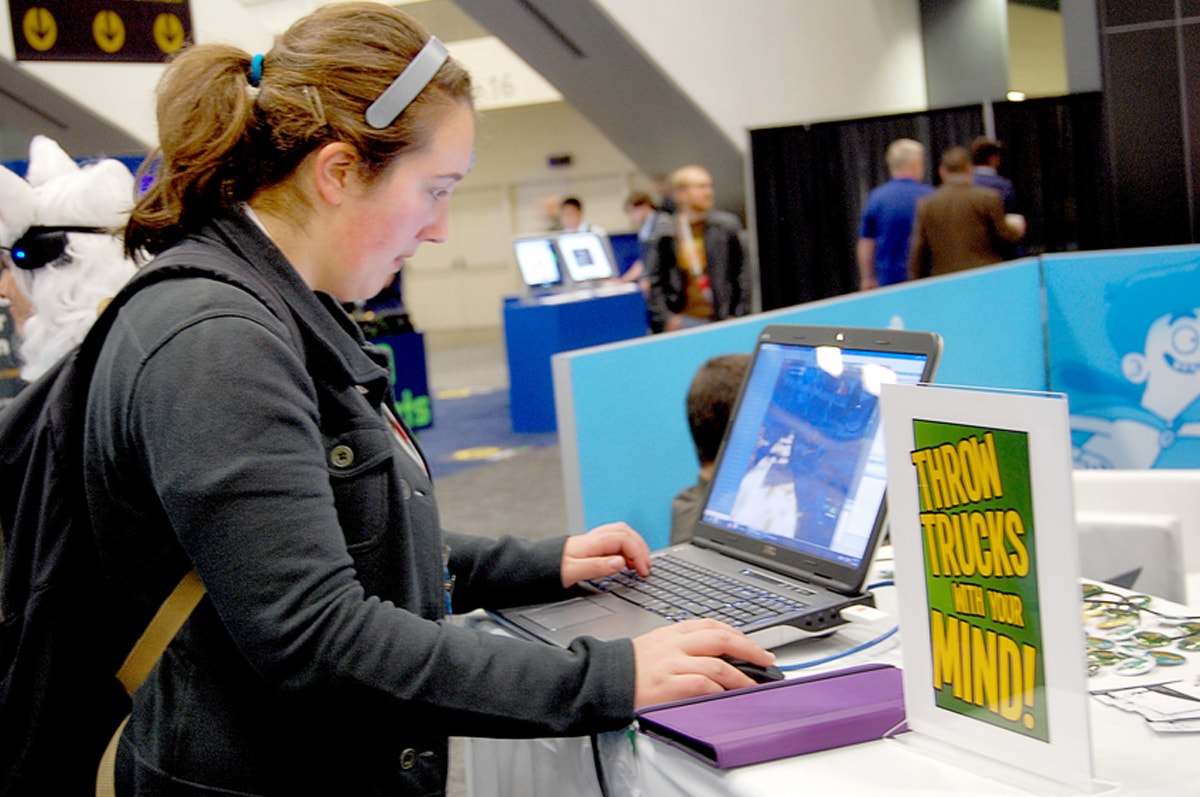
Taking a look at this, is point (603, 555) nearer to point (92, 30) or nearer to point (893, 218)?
point (92, 30)

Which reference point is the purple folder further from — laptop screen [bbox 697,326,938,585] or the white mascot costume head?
the white mascot costume head

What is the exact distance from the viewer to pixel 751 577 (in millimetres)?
1362

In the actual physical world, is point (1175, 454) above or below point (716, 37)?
below

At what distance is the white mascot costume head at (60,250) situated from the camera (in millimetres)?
2070

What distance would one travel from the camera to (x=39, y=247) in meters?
2.08

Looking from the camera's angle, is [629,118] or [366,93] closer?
[366,93]

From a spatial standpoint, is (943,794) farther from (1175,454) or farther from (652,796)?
(1175,454)

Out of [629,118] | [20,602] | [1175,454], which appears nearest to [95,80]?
[629,118]

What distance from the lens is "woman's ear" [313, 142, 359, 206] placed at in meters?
1.04

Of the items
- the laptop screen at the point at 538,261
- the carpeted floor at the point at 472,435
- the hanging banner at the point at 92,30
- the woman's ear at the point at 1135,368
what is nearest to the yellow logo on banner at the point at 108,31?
the hanging banner at the point at 92,30

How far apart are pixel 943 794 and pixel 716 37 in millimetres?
8226

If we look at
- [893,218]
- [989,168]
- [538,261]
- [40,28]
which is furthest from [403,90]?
[538,261]

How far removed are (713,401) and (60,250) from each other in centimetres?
119

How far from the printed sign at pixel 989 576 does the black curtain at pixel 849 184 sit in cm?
592
